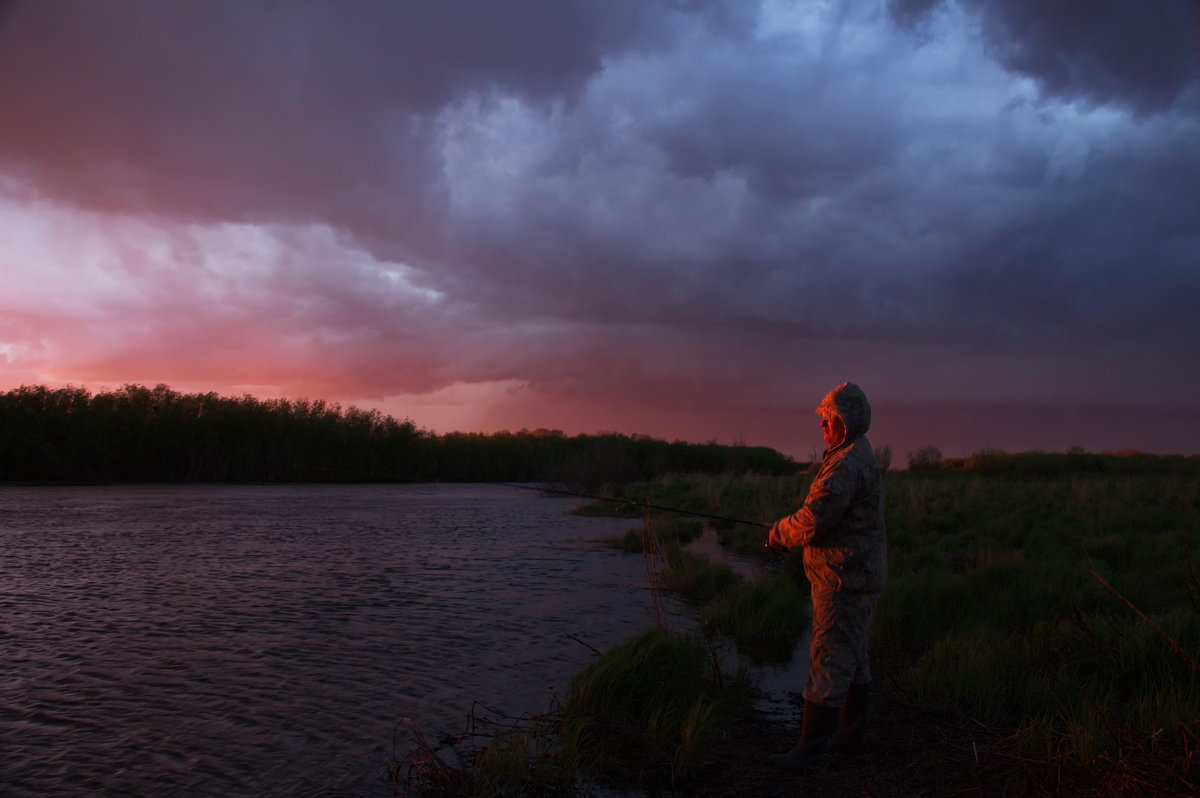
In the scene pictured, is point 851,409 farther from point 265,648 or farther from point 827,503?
point 265,648

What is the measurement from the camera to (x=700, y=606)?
408 inches

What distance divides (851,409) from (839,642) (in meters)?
1.40

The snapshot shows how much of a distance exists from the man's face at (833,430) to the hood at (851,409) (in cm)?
3

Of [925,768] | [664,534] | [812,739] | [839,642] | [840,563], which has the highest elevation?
[840,563]

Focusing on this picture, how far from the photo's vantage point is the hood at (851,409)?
4.46 m

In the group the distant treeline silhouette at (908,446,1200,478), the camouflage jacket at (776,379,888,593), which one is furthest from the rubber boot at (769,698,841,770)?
the distant treeline silhouette at (908,446,1200,478)

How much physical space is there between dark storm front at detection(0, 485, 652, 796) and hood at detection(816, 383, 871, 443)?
3.49 meters

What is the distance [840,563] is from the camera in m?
4.35

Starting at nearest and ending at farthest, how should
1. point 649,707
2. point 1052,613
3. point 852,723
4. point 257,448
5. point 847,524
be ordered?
point 847,524
point 852,723
point 649,707
point 1052,613
point 257,448

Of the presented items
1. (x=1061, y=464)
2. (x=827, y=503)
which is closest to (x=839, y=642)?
(x=827, y=503)

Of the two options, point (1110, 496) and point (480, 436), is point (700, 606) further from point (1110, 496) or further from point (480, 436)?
point (480, 436)

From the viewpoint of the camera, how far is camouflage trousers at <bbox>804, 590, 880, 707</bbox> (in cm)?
432

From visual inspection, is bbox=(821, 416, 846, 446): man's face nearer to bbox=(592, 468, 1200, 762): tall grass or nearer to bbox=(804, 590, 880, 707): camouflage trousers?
bbox=(804, 590, 880, 707): camouflage trousers

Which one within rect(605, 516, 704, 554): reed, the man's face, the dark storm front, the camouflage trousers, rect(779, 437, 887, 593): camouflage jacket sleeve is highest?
the man's face
